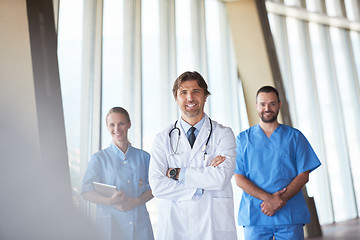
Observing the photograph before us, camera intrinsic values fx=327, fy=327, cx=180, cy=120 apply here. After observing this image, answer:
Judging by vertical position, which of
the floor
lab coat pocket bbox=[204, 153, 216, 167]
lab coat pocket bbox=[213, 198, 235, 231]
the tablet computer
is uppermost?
lab coat pocket bbox=[204, 153, 216, 167]

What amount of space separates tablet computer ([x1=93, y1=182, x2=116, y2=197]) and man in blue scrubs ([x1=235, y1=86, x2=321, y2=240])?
0.87m

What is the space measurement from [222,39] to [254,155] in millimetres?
2231

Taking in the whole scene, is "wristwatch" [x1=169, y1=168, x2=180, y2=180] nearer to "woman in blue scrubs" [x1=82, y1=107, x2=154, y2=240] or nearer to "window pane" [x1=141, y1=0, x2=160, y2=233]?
"woman in blue scrubs" [x1=82, y1=107, x2=154, y2=240]

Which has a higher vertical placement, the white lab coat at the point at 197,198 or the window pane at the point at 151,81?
the window pane at the point at 151,81

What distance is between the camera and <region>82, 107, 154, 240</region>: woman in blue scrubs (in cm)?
207

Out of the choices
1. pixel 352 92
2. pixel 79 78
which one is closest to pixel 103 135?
pixel 79 78

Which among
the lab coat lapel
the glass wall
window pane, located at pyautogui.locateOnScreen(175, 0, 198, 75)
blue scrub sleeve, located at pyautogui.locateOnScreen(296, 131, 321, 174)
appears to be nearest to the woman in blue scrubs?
the lab coat lapel

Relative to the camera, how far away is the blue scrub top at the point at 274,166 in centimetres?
219

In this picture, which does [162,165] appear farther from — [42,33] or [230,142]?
[42,33]

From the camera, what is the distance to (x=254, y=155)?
2.33m

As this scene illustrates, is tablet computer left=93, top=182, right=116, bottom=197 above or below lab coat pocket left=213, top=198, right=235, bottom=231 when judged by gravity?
above

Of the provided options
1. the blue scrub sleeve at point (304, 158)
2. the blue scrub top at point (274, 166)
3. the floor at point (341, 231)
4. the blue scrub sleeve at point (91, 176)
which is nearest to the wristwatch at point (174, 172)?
the blue scrub sleeve at point (91, 176)

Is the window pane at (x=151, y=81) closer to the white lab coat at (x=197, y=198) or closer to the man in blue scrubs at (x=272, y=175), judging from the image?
the man in blue scrubs at (x=272, y=175)

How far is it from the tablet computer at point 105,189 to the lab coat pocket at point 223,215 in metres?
0.66
